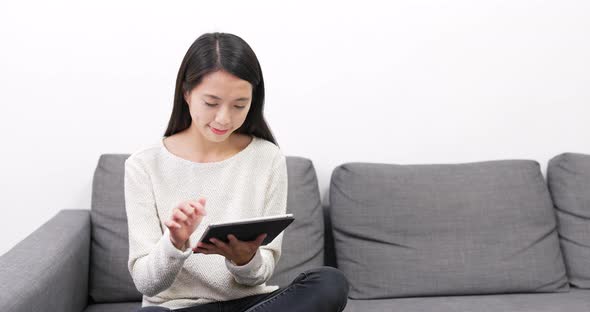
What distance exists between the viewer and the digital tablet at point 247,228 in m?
1.32

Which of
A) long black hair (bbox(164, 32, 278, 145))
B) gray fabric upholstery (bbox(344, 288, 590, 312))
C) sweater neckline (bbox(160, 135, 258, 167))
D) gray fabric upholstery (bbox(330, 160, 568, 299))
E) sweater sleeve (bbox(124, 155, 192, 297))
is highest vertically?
long black hair (bbox(164, 32, 278, 145))

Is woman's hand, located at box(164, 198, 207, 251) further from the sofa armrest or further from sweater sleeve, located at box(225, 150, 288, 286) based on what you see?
the sofa armrest

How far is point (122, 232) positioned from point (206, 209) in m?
0.52

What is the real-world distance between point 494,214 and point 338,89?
2.06 ft

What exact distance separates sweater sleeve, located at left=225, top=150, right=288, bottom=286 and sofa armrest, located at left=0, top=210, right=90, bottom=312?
0.42 meters

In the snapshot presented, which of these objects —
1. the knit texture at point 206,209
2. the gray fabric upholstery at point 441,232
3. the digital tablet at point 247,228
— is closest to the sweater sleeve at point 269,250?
the knit texture at point 206,209

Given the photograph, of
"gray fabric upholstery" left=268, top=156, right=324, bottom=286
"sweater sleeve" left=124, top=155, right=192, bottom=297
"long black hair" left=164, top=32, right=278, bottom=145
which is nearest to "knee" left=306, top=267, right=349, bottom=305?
"sweater sleeve" left=124, top=155, right=192, bottom=297

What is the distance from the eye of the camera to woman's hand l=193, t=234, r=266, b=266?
4.67 ft

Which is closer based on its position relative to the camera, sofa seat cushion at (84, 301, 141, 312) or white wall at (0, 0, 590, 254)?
sofa seat cushion at (84, 301, 141, 312)

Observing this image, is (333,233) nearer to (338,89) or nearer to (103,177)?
(338,89)

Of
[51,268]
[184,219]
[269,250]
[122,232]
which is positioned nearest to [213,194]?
[269,250]

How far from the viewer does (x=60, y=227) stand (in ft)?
6.50

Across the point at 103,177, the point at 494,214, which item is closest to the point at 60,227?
the point at 103,177

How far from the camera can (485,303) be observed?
6.64ft
